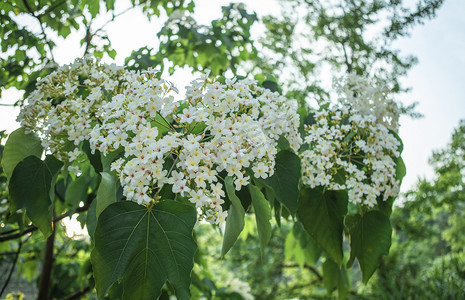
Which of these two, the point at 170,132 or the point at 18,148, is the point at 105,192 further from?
the point at 18,148

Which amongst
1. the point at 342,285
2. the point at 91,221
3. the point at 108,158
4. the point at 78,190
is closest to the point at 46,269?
the point at 78,190

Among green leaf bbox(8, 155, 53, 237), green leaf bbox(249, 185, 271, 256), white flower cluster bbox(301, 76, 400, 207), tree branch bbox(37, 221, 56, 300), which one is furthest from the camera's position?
tree branch bbox(37, 221, 56, 300)

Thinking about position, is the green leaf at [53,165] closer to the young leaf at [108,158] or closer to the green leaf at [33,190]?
the green leaf at [33,190]

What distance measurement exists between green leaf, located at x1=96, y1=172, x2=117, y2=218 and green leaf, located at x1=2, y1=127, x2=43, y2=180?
342mm

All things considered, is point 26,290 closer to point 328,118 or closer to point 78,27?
point 78,27

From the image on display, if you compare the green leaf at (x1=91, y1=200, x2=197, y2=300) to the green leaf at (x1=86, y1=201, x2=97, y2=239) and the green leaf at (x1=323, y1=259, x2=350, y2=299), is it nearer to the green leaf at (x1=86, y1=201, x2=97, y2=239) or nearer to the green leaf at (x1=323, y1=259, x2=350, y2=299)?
the green leaf at (x1=86, y1=201, x2=97, y2=239)

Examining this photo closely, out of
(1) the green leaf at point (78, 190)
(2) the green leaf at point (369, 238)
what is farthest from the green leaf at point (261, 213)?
(1) the green leaf at point (78, 190)

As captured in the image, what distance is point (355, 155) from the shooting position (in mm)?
1180

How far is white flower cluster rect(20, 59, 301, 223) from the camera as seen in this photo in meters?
0.71

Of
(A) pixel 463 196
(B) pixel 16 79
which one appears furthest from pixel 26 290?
(A) pixel 463 196

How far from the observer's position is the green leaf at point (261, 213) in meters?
0.84

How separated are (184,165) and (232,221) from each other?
134mm

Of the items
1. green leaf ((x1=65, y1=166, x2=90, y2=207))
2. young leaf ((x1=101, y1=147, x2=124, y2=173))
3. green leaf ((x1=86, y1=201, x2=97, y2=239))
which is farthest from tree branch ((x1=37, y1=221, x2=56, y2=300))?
young leaf ((x1=101, y1=147, x2=124, y2=173))

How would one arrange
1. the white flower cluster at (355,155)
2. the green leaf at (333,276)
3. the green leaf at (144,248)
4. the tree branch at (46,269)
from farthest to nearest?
the tree branch at (46,269)
the green leaf at (333,276)
the white flower cluster at (355,155)
the green leaf at (144,248)
